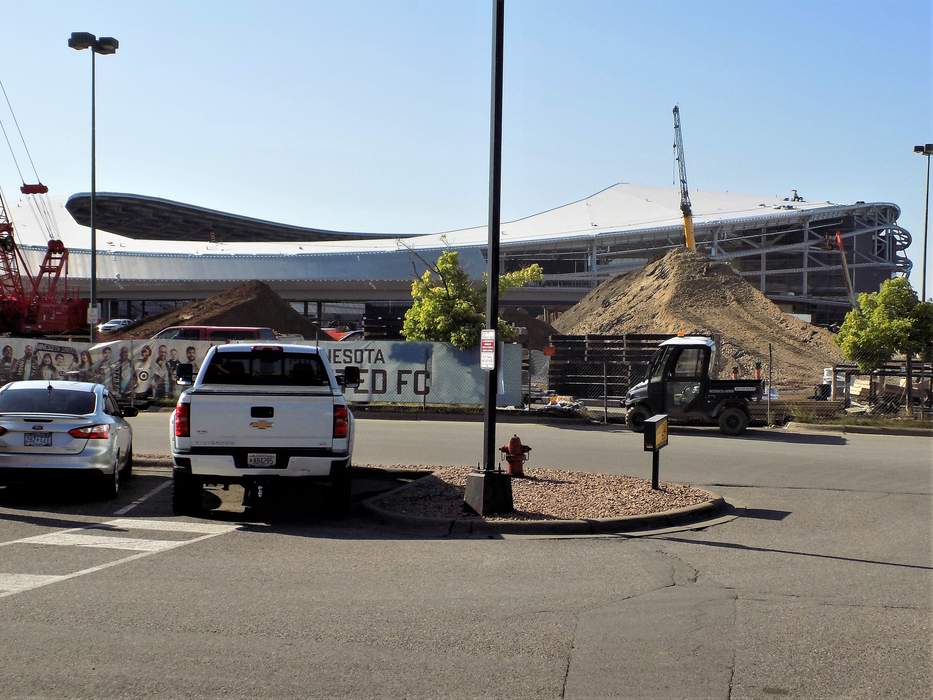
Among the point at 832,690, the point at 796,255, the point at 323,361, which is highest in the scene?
the point at 796,255

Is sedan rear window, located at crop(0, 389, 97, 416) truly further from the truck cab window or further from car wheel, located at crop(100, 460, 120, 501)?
the truck cab window

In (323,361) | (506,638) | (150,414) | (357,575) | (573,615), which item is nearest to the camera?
(506,638)

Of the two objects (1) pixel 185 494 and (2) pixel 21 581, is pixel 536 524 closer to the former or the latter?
(1) pixel 185 494

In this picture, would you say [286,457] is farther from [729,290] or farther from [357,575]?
[729,290]

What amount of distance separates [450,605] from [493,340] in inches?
181

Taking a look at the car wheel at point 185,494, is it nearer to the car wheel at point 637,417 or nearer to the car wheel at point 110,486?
the car wheel at point 110,486

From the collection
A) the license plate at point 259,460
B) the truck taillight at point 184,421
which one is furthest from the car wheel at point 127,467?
the license plate at point 259,460

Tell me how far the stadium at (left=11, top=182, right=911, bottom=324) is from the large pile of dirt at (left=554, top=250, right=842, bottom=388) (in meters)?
27.3

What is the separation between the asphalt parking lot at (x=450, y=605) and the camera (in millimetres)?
5715

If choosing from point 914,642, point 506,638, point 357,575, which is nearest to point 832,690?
point 914,642

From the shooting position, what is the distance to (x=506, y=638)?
21.4ft

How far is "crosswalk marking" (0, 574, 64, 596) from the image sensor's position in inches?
305

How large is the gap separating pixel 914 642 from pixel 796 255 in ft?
345

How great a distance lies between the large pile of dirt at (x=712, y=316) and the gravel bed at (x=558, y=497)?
30796mm
